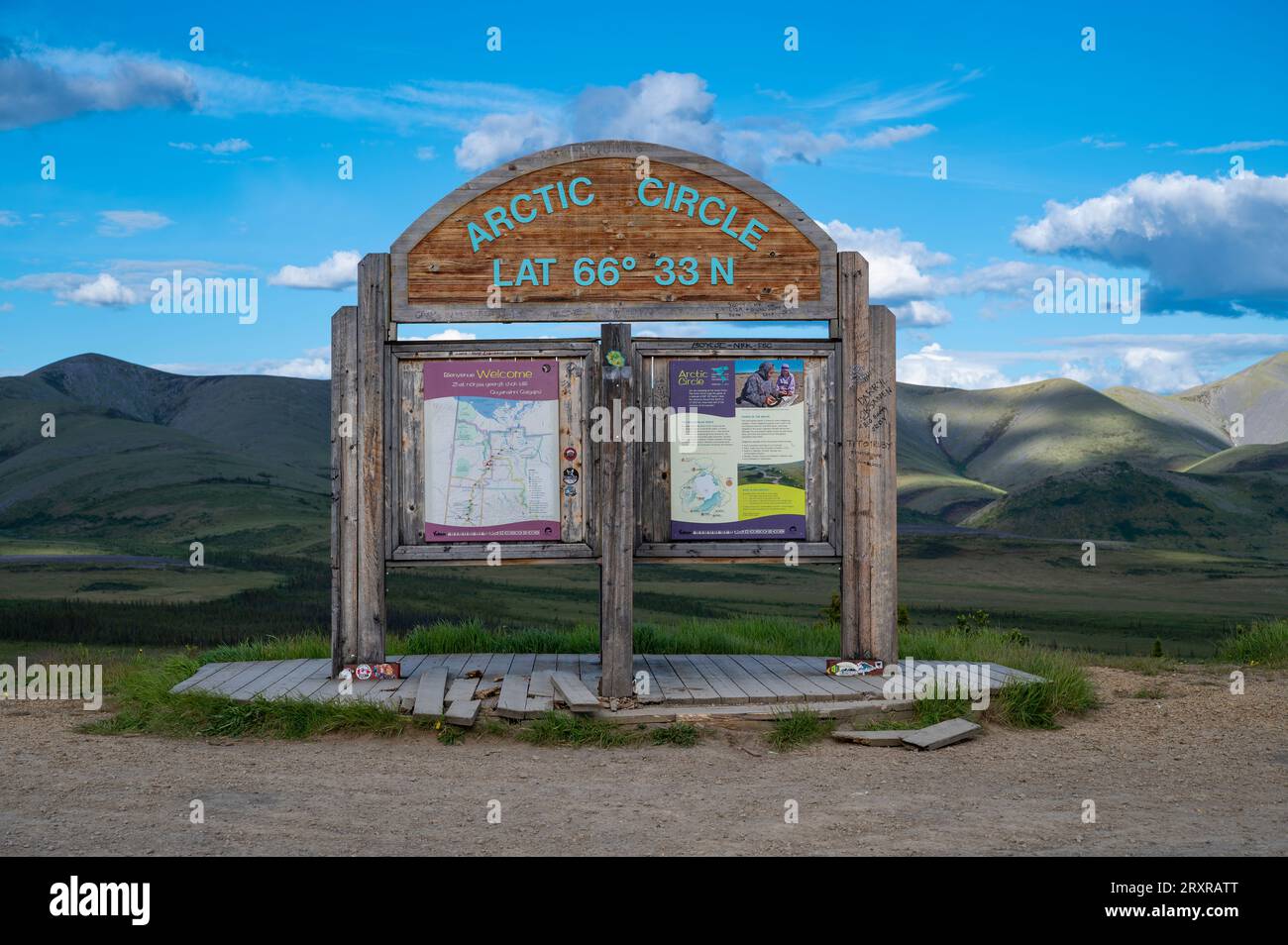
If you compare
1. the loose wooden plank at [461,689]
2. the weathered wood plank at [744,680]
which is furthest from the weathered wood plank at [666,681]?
the loose wooden plank at [461,689]

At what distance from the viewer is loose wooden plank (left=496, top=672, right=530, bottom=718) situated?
945cm

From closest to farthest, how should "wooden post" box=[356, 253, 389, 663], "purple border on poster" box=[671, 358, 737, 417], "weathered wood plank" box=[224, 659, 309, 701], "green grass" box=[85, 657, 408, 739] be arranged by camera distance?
"green grass" box=[85, 657, 408, 739]
"weathered wood plank" box=[224, 659, 309, 701]
"wooden post" box=[356, 253, 389, 663]
"purple border on poster" box=[671, 358, 737, 417]

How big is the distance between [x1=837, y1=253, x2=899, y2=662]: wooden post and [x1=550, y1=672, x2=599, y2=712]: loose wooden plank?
262cm

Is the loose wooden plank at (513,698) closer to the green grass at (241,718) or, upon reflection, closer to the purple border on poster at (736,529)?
the green grass at (241,718)

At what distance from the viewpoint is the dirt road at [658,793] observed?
21.2 ft

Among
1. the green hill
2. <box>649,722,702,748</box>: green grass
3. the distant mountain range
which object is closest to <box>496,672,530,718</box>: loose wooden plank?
<box>649,722,702,748</box>: green grass

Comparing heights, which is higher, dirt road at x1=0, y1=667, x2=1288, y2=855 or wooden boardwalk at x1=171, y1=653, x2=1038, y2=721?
wooden boardwalk at x1=171, y1=653, x2=1038, y2=721

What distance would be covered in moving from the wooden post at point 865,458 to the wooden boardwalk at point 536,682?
2.55 ft

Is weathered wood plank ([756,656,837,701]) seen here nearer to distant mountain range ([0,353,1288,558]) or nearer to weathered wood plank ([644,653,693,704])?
weathered wood plank ([644,653,693,704])

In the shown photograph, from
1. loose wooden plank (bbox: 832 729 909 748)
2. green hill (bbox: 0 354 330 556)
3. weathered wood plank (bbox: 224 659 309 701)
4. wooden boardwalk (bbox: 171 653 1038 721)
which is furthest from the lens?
green hill (bbox: 0 354 330 556)

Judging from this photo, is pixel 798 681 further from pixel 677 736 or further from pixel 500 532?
pixel 500 532

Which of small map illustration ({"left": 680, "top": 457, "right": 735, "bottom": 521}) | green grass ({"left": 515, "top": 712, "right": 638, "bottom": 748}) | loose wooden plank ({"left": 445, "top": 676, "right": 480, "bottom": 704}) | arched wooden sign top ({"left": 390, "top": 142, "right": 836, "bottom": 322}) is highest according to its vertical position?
arched wooden sign top ({"left": 390, "top": 142, "right": 836, "bottom": 322})

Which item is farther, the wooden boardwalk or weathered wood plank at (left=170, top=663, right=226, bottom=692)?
weathered wood plank at (left=170, top=663, right=226, bottom=692)

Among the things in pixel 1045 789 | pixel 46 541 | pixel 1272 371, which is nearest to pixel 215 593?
pixel 1045 789
